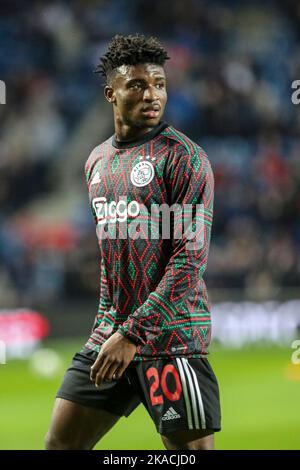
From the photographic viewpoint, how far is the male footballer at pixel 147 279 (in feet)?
13.0

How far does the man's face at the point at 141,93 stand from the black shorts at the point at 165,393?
3.51 feet

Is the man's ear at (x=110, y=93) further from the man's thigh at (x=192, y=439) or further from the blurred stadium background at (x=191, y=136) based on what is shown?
the blurred stadium background at (x=191, y=136)

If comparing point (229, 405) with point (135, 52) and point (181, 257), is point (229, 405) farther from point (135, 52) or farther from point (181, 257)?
point (135, 52)

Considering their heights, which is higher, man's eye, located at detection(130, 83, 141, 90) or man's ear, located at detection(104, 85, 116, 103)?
man's ear, located at detection(104, 85, 116, 103)

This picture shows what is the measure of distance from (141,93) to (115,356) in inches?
45.6

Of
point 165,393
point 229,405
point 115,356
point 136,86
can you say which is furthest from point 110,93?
point 229,405

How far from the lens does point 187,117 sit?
15156 millimetres

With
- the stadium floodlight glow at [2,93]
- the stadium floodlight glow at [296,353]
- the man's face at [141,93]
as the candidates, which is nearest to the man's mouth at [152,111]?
the man's face at [141,93]

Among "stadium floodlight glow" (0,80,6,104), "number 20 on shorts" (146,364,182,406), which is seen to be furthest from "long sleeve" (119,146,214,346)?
"stadium floodlight glow" (0,80,6,104)

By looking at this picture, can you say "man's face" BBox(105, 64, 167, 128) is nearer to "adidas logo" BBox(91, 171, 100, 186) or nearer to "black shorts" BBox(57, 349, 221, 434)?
"adidas logo" BBox(91, 171, 100, 186)

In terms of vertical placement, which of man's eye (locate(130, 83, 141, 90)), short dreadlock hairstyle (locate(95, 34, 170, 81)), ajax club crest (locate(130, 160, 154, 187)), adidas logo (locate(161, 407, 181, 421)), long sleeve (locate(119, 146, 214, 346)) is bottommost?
adidas logo (locate(161, 407, 181, 421))

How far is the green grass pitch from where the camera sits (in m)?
7.36

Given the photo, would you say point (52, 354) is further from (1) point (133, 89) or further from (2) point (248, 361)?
(1) point (133, 89)

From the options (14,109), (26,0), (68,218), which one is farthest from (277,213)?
(26,0)
